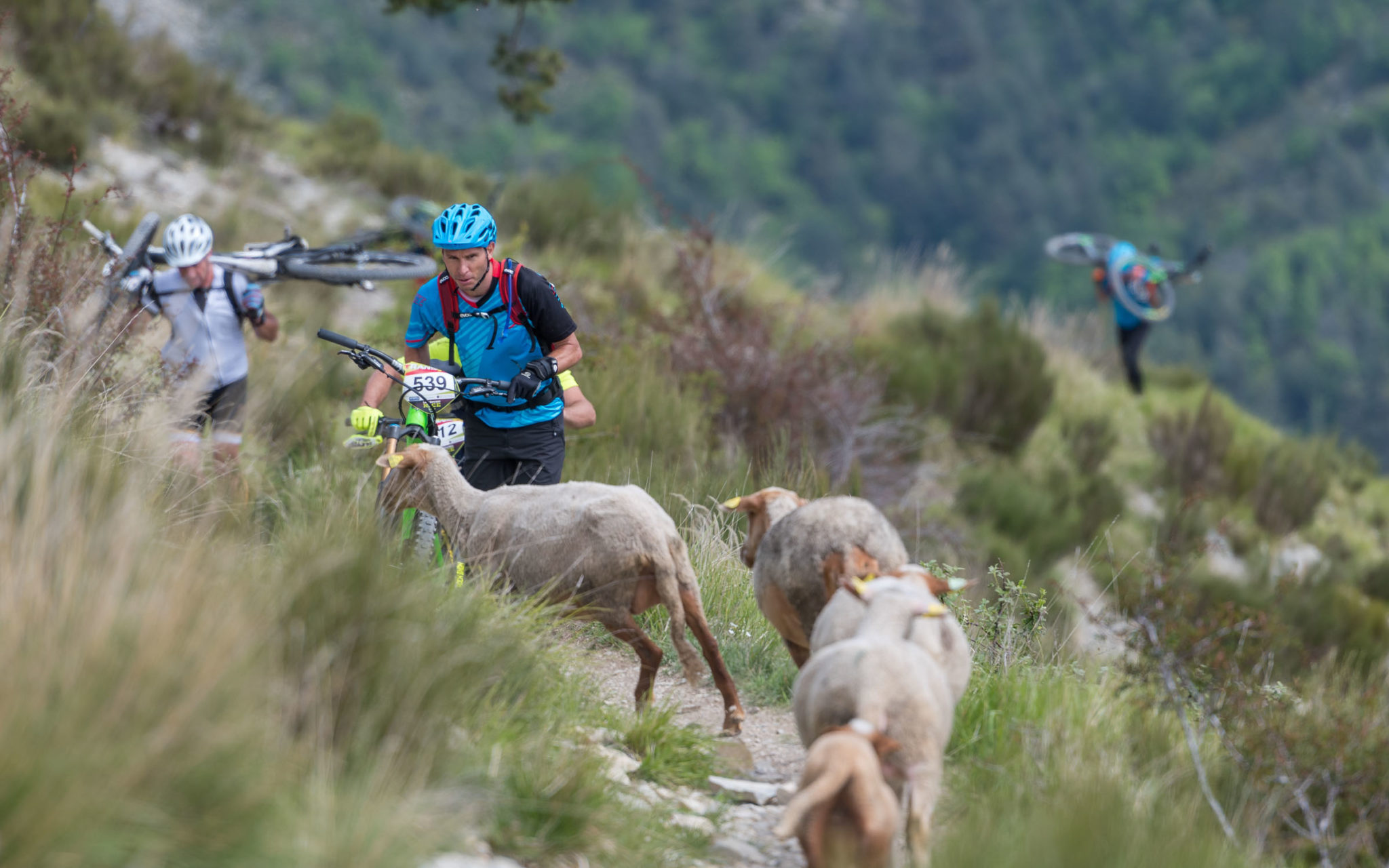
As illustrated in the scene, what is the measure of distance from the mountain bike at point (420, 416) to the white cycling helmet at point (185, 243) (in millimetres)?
2130

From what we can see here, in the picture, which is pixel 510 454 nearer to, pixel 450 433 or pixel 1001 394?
pixel 450 433

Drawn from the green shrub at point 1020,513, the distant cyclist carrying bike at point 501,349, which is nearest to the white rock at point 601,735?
the distant cyclist carrying bike at point 501,349

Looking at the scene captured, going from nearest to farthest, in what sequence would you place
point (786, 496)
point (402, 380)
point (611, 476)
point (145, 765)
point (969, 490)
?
point (145, 765) < point (786, 496) < point (402, 380) < point (611, 476) < point (969, 490)

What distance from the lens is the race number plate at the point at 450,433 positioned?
5.41 m

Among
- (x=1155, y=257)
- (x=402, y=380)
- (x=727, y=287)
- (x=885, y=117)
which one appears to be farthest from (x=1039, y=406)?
(x=885, y=117)

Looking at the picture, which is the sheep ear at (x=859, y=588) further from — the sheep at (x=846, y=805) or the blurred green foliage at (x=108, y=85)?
the blurred green foliage at (x=108, y=85)

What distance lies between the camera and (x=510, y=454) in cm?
575

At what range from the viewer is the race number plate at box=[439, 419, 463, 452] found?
17.8ft

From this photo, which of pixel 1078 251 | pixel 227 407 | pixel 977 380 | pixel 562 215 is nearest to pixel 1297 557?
pixel 977 380

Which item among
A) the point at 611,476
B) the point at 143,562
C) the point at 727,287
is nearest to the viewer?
the point at 143,562

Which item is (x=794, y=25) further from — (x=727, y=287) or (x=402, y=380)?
(x=402, y=380)

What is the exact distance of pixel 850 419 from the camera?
12.8 m

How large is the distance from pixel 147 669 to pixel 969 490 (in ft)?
44.7

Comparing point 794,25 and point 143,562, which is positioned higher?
A: point 794,25
